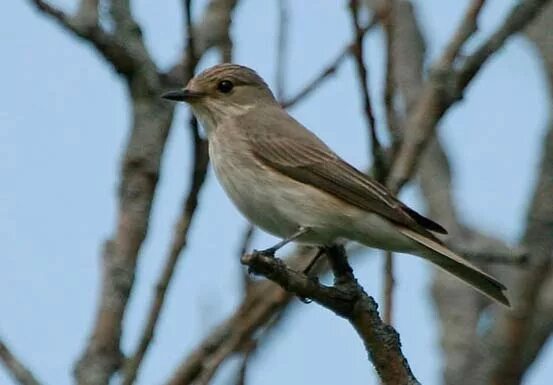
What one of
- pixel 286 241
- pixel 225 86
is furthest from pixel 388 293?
pixel 225 86

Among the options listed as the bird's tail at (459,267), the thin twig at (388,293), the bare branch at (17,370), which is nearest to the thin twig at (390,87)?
the bird's tail at (459,267)

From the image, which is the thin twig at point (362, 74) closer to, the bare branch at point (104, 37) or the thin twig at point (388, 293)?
the thin twig at point (388, 293)

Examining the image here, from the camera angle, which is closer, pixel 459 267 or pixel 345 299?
pixel 345 299

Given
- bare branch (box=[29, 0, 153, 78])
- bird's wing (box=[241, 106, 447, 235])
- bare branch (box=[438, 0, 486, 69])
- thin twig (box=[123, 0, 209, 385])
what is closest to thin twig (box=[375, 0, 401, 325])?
bird's wing (box=[241, 106, 447, 235])

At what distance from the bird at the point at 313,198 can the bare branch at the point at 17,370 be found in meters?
1.10

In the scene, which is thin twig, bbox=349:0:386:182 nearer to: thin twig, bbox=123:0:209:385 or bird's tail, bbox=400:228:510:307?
bird's tail, bbox=400:228:510:307

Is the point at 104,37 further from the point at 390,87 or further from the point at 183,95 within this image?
the point at 390,87

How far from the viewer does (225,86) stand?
19.4ft

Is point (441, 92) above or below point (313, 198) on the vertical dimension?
above

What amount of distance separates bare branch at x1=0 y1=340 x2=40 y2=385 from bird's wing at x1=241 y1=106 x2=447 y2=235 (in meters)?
1.63

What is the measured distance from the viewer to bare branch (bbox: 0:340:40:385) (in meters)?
3.86

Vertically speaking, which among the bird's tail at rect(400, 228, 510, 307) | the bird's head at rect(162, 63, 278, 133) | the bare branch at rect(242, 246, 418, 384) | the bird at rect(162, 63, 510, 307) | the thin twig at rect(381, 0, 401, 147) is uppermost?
the thin twig at rect(381, 0, 401, 147)

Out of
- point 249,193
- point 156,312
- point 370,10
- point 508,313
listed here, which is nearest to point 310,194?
point 249,193

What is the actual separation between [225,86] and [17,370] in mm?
2321
